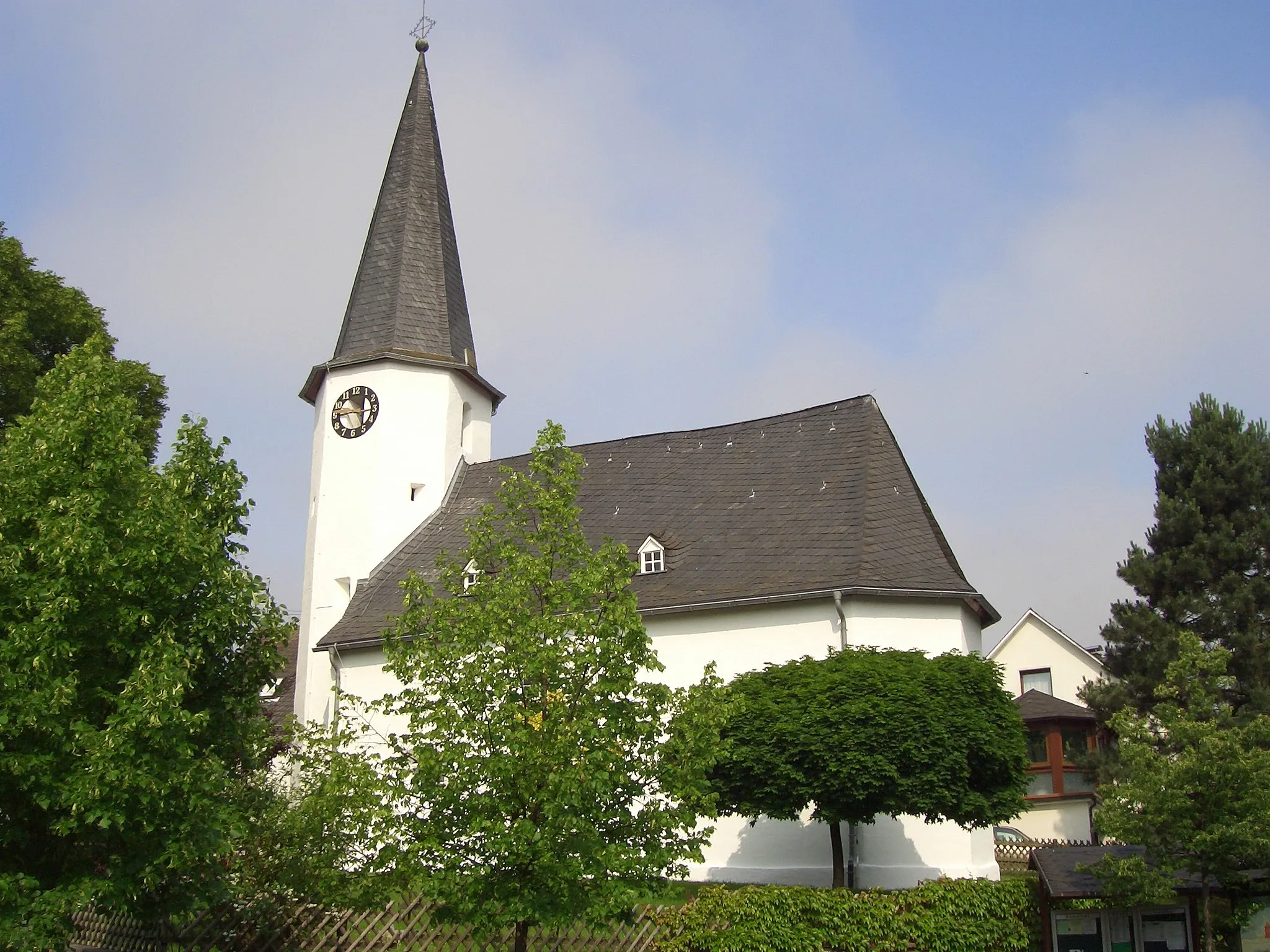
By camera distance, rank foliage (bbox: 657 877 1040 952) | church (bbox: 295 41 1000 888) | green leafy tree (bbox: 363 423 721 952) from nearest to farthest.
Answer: green leafy tree (bbox: 363 423 721 952) → foliage (bbox: 657 877 1040 952) → church (bbox: 295 41 1000 888)

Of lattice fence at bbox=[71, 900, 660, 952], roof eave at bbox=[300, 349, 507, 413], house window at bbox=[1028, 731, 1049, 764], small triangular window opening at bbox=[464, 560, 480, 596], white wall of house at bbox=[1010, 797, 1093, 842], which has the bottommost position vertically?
lattice fence at bbox=[71, 900, 660, 952]

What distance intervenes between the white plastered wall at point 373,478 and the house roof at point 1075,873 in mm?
17192

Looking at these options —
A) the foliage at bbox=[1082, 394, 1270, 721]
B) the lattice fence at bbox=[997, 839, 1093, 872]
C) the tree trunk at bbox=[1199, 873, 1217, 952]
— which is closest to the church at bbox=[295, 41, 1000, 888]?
the lattice fence at bbox=[997, 839, 1093, 872]

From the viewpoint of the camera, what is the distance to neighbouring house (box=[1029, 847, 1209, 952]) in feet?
52.5

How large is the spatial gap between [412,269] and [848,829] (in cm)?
1790

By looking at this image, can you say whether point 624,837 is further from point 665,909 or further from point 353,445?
point 353,445

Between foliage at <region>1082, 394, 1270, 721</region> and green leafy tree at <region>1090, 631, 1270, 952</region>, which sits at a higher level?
foliage at <region>1082, 394, 1270, 721</region>

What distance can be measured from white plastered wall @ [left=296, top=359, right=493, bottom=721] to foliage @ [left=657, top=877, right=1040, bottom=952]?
14430 millimetres

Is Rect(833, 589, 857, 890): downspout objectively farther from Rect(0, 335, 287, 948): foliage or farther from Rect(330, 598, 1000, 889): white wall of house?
Rect(0, 335, 287, 948): foliage

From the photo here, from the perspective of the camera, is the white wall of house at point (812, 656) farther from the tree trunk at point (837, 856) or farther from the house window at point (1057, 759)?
the house window at point (1057, 759)

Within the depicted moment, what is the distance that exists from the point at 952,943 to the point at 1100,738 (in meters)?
24.4

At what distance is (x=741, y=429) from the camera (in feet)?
95.1

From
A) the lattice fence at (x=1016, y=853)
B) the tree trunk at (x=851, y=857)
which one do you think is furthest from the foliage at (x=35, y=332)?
the lattice fence at (x=1016, y=853)

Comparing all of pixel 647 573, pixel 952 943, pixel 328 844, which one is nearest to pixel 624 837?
pixel 328 844
